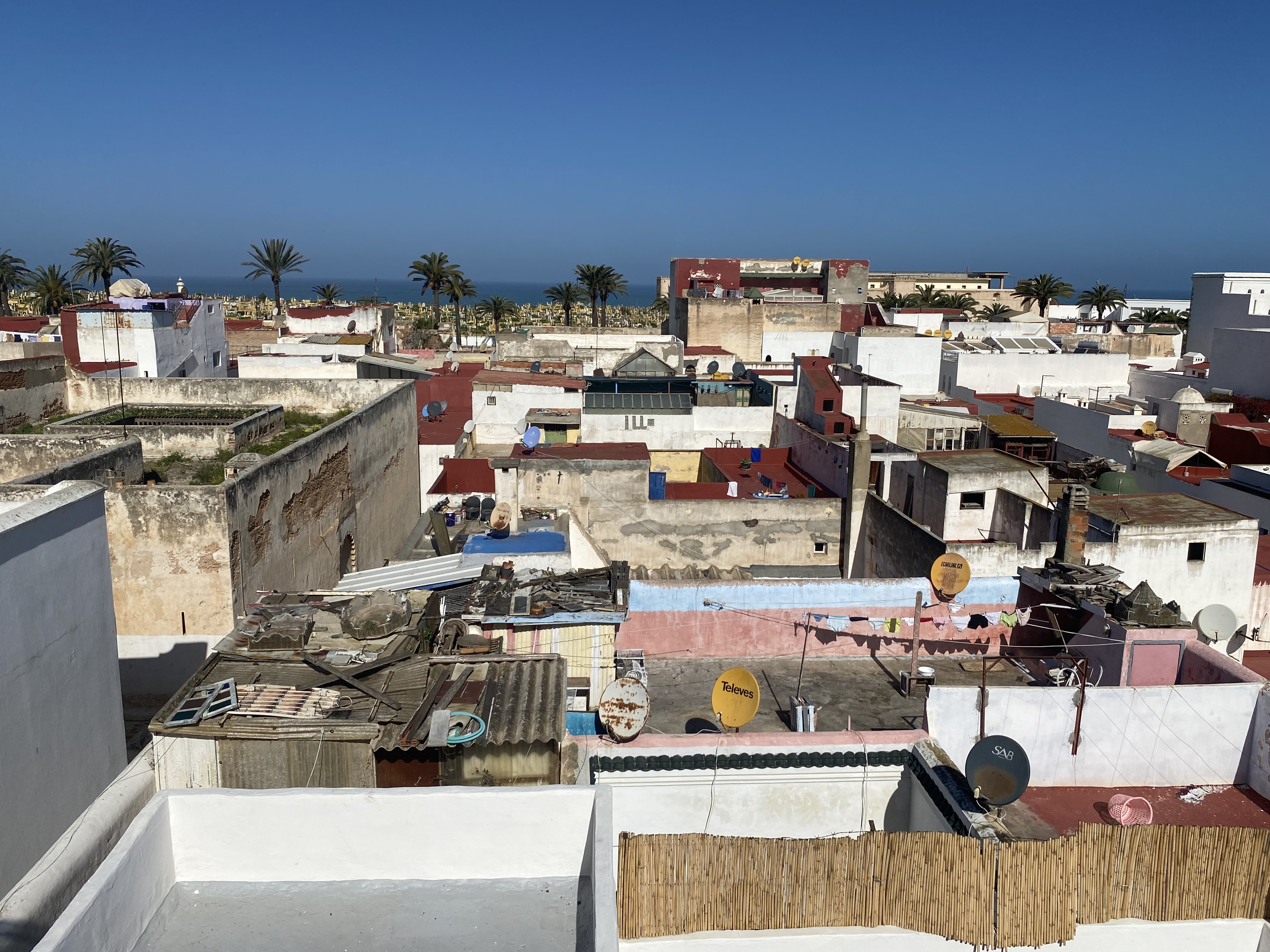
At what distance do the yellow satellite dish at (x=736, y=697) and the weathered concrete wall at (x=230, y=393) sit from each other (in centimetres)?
2097

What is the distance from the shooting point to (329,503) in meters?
23.1

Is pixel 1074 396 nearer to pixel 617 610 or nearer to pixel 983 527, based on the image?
pixel 983 527

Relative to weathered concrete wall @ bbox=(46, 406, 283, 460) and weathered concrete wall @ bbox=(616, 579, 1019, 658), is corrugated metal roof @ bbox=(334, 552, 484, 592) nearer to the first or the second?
weathered concrete wall @ bbox=(616, 579, 1019, 658)

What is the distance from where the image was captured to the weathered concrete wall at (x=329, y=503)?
1753 cm

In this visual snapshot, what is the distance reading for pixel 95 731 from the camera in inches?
470

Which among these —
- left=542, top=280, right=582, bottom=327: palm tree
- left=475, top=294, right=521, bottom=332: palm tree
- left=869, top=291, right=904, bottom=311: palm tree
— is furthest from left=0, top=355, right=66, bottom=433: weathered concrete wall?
left=869, top=291, right=904, bottom=311: palm tree

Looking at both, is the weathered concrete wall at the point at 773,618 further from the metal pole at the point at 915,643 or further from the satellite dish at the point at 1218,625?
the satellite dish at the point at 1218,625

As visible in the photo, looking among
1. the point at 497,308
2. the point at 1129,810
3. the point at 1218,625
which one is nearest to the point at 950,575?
the point at 1218,625

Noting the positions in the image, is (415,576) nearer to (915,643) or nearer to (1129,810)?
(915,643)

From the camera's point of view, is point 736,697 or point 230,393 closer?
point 736,697

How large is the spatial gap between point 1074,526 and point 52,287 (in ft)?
251

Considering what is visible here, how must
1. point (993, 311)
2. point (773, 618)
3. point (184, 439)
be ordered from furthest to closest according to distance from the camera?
point (993, 311) < point (184, 439) < point (773, 618)

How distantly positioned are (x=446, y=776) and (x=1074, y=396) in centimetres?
5100

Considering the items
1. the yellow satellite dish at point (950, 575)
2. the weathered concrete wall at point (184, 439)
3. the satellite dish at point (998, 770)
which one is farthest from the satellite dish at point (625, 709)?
the weathered concrete wall at point (184, 439)
